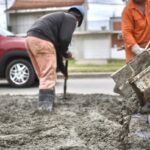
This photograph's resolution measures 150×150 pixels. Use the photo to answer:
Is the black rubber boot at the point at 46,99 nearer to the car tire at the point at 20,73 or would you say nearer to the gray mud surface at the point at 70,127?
the gray mud surface at the point at 70,127

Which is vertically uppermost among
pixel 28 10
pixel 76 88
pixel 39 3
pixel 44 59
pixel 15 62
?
pixel 44 59

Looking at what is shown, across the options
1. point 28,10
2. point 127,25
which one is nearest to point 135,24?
point 127,25

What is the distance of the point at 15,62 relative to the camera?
14.1 m

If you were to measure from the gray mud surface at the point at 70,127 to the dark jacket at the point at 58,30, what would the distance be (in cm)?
93

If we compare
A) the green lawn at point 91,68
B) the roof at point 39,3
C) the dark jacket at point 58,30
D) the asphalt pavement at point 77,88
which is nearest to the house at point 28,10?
the roof at point 39,3

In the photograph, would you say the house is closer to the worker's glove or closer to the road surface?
the road surface

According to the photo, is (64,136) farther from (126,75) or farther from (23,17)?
(23,17)

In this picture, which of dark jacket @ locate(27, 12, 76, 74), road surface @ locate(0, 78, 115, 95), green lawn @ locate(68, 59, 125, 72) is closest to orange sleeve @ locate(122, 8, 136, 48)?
dark jacket @ locate(27, 12, 76, 74)

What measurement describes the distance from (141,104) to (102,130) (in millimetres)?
889

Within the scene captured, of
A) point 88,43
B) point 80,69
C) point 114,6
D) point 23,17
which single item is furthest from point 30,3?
point 80,69

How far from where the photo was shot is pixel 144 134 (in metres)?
6.26

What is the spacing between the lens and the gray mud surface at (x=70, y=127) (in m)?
5.71

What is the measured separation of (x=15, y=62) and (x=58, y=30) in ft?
19.5

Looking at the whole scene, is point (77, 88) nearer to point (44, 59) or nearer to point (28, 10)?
point (44, 59)
